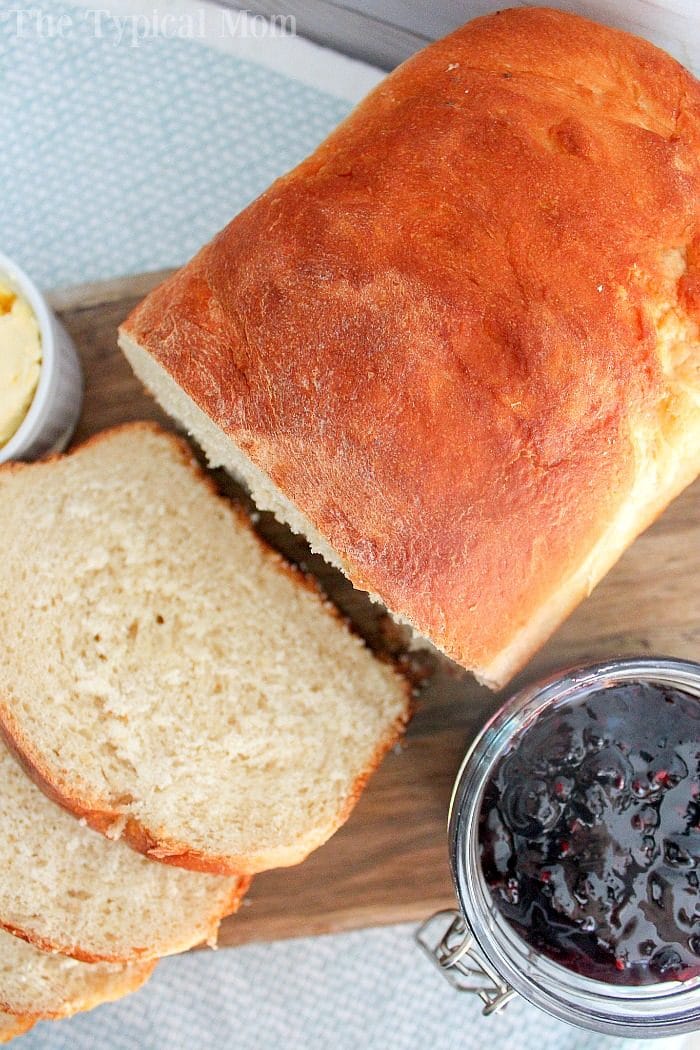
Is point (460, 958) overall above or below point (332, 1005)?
above

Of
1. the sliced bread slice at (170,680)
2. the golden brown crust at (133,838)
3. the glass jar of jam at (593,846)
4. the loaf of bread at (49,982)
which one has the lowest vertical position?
the loaf of bread at (49,982)

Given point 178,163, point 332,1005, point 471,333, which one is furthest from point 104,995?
point 178,163

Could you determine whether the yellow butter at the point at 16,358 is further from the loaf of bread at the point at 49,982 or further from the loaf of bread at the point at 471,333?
the loaf of bread at the point at 49,982

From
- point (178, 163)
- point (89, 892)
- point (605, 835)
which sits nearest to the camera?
point (605, 835)

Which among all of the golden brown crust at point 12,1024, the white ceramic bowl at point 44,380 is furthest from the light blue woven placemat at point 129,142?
the golden brown crust at point 12,1024

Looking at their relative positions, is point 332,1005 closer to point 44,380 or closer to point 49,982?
point 49,982

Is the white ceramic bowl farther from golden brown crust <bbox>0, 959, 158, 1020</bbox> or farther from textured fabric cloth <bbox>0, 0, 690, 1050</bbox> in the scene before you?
golden brown crust <bbox>0, 959, 158, 1020</bbox>

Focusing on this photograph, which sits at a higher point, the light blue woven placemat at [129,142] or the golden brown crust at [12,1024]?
the light blue woven placemat at [129,142]

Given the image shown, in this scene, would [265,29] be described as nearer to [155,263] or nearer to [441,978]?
[155,263]
